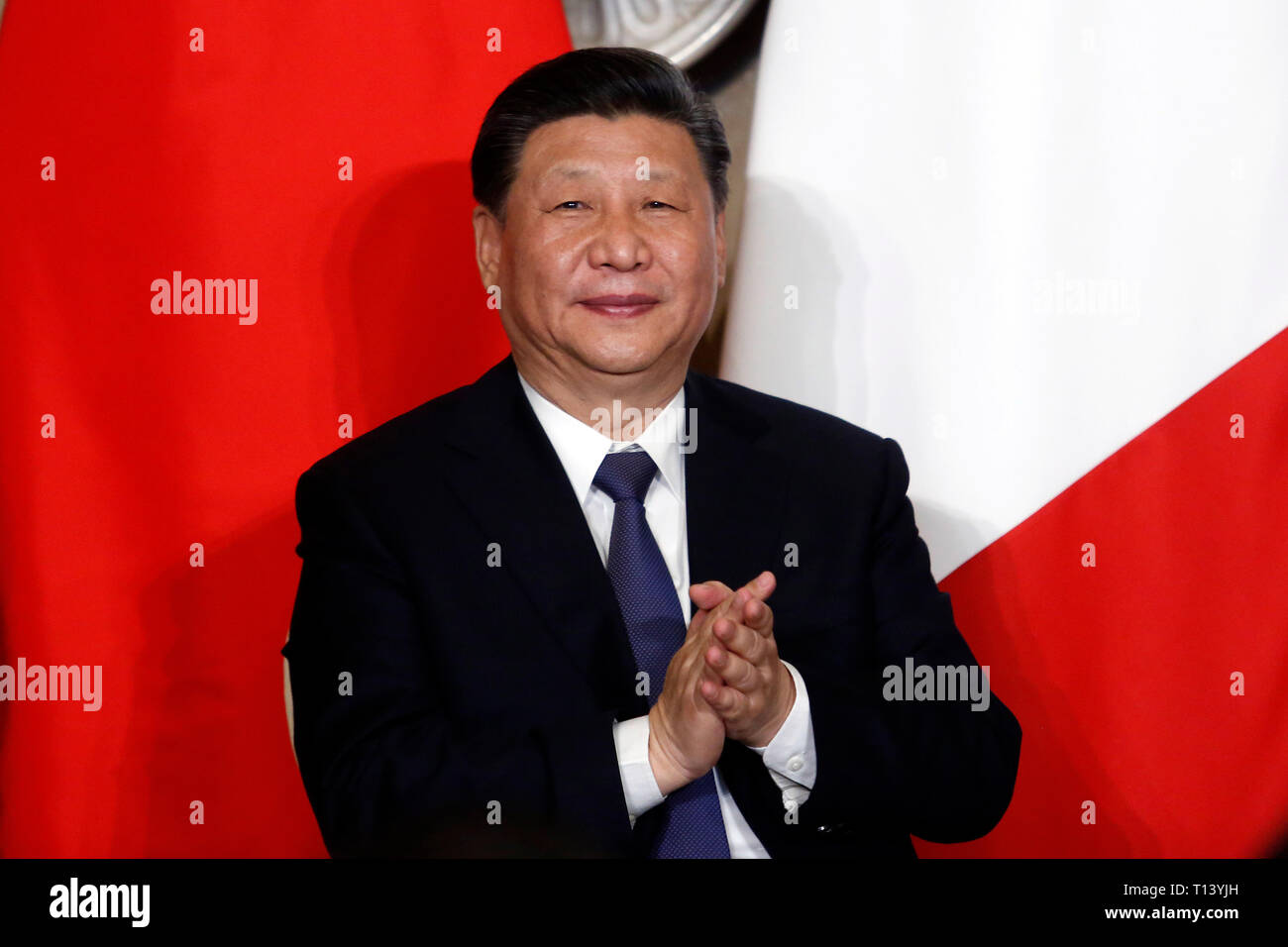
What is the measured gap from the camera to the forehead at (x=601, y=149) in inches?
56.5

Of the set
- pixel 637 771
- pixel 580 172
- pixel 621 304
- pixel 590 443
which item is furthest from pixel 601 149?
pixel 637 771

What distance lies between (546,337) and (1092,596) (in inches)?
33.8

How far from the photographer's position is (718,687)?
1208mm

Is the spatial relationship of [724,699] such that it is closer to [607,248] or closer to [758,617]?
[758,617]

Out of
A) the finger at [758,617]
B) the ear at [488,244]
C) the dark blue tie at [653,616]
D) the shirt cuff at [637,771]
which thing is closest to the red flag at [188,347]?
the ear at [488,244]

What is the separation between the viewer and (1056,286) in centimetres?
180

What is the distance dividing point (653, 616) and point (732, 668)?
20 cm

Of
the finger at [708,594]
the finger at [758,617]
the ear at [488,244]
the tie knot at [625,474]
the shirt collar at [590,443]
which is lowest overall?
the finger at [758,617]

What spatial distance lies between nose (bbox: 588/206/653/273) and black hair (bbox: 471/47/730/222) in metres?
0.12

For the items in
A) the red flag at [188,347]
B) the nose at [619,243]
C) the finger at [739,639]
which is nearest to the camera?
the finger at [739,639]

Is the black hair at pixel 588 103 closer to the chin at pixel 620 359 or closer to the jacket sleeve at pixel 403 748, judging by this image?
the chin at pixel 620 359

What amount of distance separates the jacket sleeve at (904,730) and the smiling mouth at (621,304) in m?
0.35

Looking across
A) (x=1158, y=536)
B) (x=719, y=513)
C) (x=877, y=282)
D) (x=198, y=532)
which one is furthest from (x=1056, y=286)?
(x=198, y=532)
